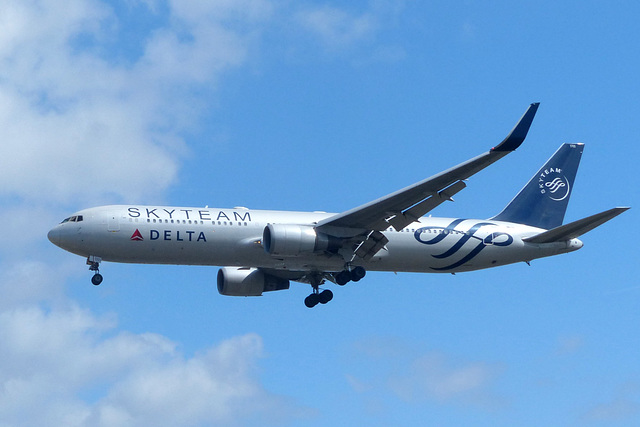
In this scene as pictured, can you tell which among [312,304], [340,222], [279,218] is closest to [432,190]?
[340,222]

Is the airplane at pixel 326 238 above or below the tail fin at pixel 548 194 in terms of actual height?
below

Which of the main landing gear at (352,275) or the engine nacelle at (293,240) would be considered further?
the main landing gear at (352,275)

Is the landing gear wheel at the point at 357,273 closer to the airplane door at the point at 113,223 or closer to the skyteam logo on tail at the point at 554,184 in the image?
the airplane door at the point at 113,223

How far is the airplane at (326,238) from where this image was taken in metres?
46.6

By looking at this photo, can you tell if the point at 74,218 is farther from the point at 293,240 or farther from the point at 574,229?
the point at 574,229

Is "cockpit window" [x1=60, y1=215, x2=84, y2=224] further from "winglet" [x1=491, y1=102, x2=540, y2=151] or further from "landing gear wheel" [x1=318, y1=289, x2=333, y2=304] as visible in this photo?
"winglet" [x1=491, y1=102, x2=540, y2=151]

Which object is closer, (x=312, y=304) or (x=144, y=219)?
(x=144, y=219)

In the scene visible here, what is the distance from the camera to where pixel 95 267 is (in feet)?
157

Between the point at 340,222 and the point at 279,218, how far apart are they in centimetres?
322

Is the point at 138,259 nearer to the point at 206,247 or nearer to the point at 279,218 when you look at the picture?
the point at 206,247

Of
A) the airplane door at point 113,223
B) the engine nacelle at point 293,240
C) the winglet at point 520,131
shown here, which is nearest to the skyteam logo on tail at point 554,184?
the engine nacelle at point 293,240

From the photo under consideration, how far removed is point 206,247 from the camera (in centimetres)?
4722

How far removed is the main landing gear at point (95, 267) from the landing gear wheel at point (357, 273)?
11.4 meters

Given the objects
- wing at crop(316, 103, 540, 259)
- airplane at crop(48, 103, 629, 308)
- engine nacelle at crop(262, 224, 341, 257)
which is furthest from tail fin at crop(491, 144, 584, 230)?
engine nacelle at crop(262, 224, 341, 257)
